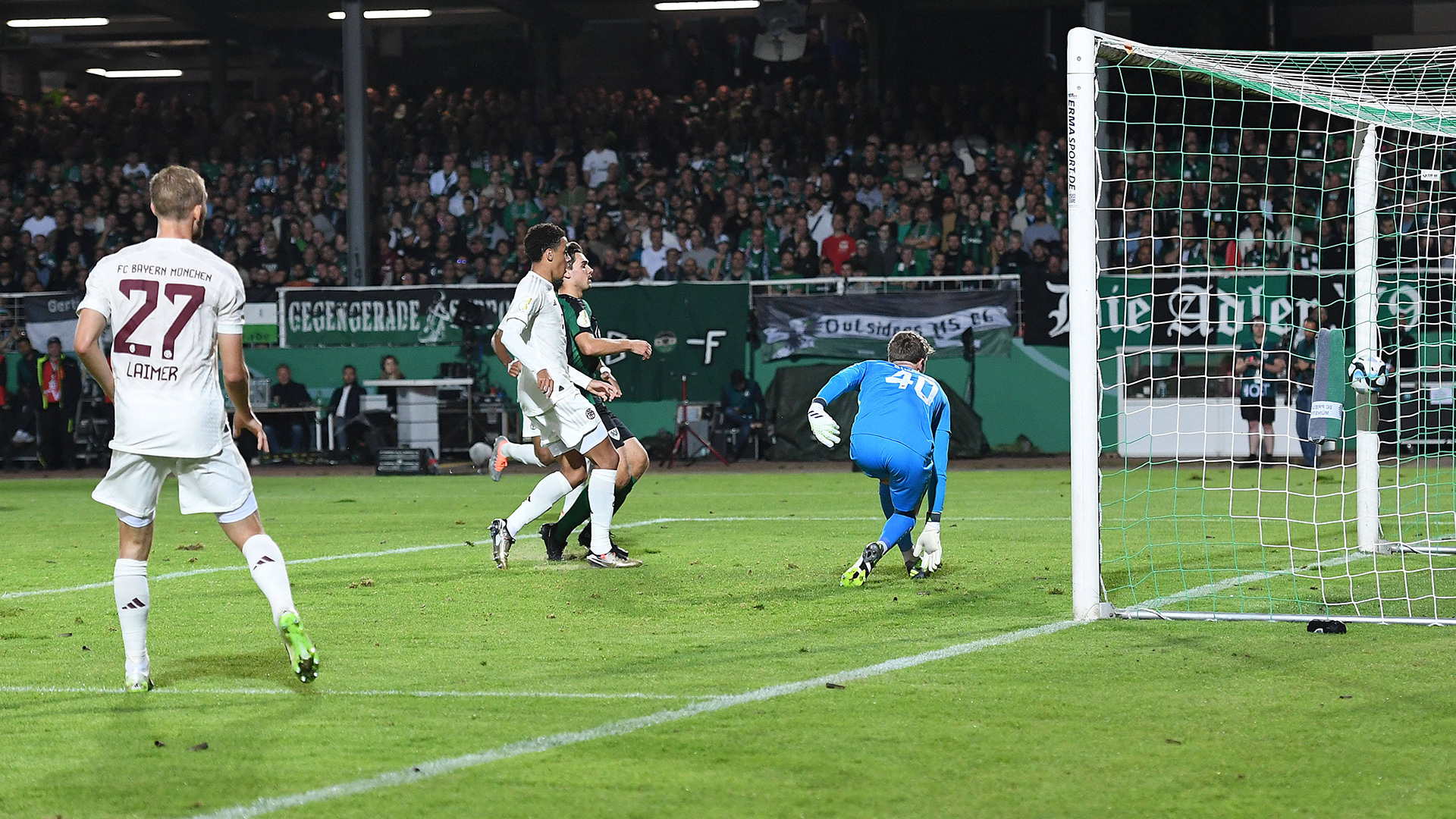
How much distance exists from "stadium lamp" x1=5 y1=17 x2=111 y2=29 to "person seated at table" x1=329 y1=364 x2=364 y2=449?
1365cm

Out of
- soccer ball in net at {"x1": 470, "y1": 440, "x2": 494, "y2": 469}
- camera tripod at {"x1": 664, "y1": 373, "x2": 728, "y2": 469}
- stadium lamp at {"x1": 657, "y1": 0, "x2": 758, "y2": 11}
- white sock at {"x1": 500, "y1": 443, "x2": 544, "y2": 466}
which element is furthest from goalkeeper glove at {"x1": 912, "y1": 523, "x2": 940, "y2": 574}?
stadium lamp at {"x1": 657, "y1": 0, "x2": 758, "y2": 11}

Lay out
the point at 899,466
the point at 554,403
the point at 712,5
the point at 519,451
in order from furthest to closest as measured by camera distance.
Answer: the point at 712,5
the point at 519,451
the point at 554,403
the point at 899,466

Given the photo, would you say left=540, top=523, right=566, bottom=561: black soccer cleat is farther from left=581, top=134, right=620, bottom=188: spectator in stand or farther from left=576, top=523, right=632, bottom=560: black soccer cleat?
left=581, top=134, right=620, bottom=188: spectator in stand

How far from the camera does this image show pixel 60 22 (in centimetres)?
3194

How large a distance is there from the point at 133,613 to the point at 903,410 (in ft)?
14.6

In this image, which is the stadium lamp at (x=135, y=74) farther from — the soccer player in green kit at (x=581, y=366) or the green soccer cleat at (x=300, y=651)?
the green soccer cleat at (x=300, y=651)

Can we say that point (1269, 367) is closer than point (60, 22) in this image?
Yes

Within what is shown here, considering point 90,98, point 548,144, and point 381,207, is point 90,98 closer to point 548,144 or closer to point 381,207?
point 381,207

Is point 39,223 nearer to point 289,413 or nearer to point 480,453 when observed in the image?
point 289,413

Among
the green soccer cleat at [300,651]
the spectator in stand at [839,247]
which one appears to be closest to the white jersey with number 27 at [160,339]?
the green soccer cleat at [300,651]

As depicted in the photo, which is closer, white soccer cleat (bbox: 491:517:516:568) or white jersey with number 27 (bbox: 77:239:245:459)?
white jersey with number 27 (bbox: 77:239:245:459)

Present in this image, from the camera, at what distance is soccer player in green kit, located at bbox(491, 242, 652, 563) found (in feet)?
31.8

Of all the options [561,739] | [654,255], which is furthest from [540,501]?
[654,255]

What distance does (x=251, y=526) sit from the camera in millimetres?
5785
